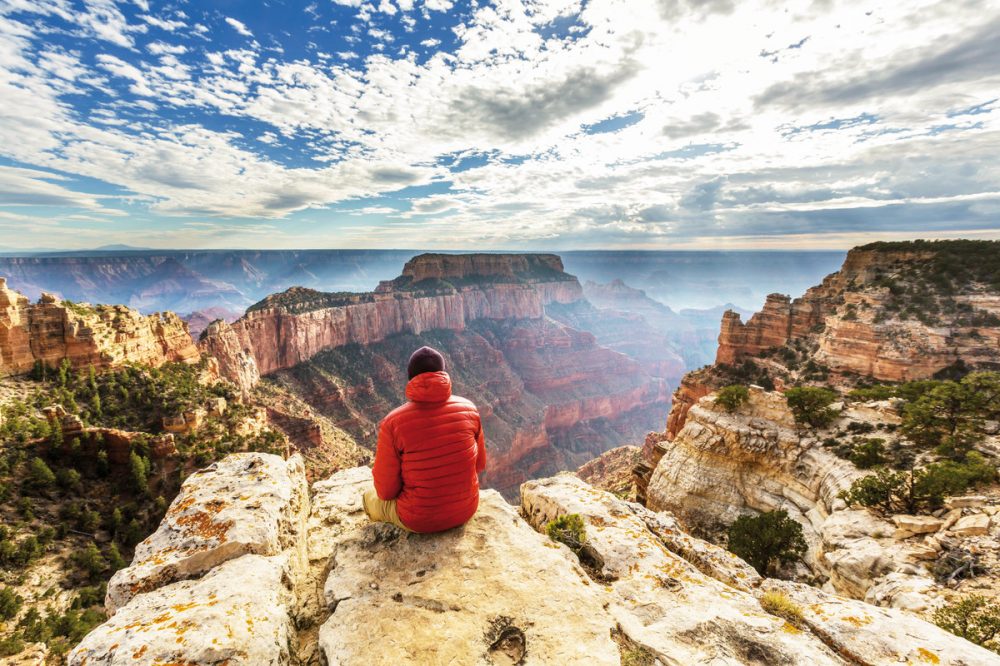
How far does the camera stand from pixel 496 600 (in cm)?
429

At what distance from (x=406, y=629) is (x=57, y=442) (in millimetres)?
25099

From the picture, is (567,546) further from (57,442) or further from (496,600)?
(57,442)

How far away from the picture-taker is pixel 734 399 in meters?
20.1

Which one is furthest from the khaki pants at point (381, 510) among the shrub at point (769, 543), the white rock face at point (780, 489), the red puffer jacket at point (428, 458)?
the shrub at point (769, 543)

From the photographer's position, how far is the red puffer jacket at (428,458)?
16.4 feet

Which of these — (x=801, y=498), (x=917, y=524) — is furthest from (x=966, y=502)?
(x=801, y=498)

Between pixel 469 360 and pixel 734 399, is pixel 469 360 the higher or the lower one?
the lower one

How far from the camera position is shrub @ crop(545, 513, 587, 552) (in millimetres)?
6281

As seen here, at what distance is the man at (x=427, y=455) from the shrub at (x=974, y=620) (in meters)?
7.15

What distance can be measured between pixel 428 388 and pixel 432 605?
92.3 inches

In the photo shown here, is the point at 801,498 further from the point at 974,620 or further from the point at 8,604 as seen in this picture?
the point at 8,604

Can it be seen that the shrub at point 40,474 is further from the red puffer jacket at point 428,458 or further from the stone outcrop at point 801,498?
the stone outcrop at point 801,498

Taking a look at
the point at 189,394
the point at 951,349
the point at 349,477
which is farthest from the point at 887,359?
the point at 189,394

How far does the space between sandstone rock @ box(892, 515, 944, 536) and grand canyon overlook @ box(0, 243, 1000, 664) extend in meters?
0.05
